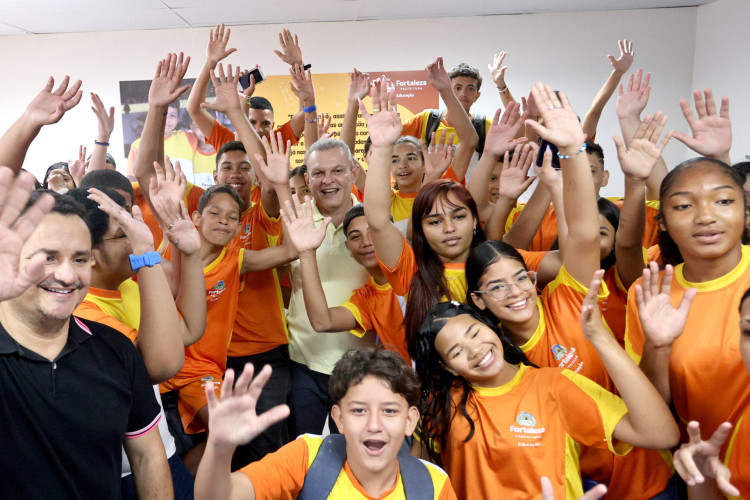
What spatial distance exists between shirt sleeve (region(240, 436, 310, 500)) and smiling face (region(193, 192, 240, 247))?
1.38 metres

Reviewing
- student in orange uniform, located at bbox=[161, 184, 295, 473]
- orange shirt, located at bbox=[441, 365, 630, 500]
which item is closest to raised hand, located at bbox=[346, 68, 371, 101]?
student in orange uniform, located at bbox=[161, 184, 295, 473]

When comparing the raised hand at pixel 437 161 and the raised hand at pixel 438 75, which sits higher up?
the raised hand at pixel 438 75

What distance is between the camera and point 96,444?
1432mm

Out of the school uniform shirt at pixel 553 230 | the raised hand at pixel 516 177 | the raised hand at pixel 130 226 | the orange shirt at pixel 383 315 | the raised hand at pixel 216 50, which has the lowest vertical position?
the orange shirt at pixel 383 315

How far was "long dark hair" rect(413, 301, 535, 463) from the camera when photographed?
1848 millimetres

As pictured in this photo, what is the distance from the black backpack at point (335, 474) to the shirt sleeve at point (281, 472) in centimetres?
3

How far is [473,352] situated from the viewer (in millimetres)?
1854

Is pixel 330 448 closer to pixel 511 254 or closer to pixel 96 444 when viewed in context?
pixel 96 444

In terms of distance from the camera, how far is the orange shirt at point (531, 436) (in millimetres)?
1690

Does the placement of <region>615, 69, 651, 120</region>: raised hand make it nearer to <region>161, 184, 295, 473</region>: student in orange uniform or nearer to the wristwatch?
<region>161, 184, 295, 473</region>: student in orange uniform

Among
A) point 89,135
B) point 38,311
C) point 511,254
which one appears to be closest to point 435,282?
point 511,254

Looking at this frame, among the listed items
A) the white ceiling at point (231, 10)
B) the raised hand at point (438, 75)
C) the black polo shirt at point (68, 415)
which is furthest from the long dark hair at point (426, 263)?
the white ceiling at point (231, 10)

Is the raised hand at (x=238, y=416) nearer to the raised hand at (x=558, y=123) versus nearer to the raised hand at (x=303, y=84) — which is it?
the raised hand at (x=558, y=123)

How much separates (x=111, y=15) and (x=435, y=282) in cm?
546
